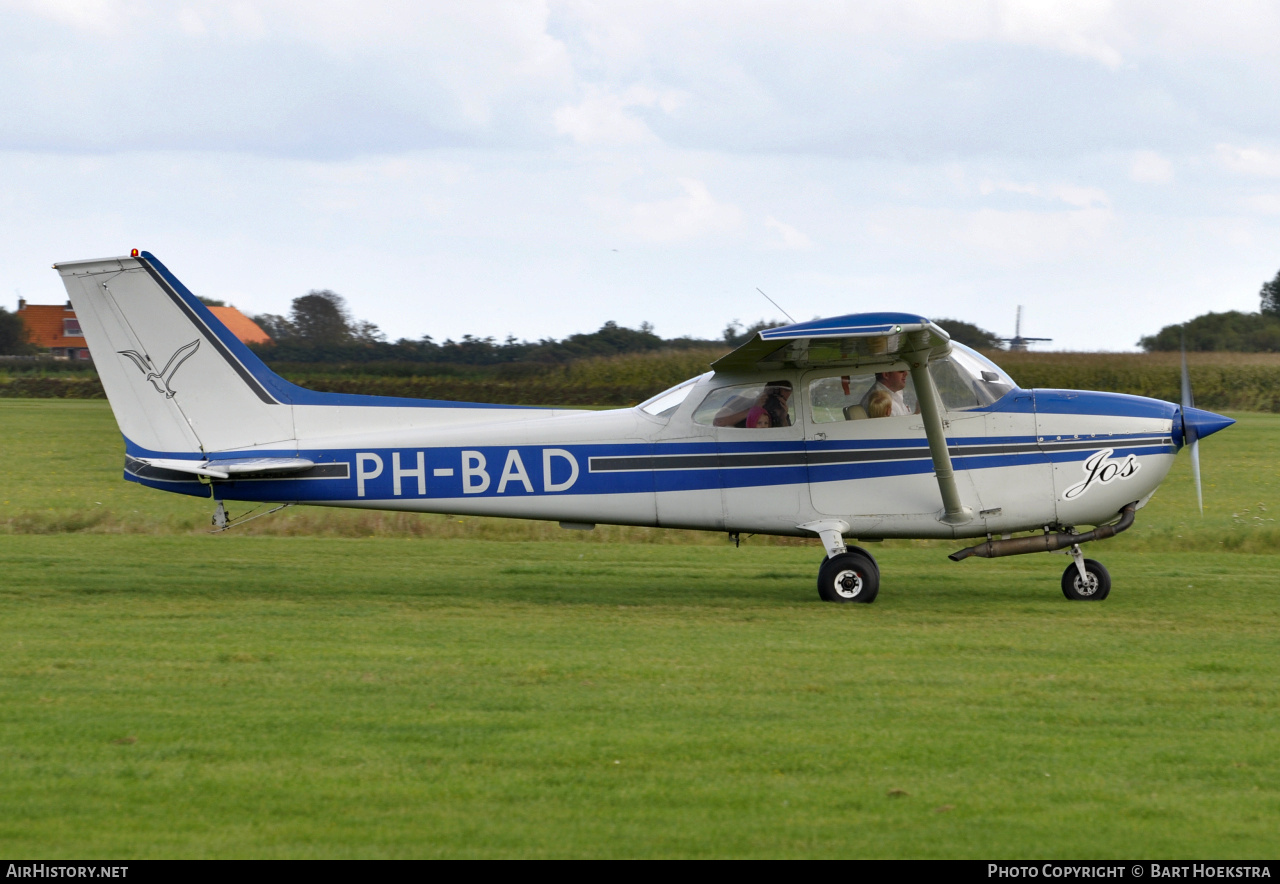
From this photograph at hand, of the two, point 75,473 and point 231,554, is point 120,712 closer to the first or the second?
point 231,554

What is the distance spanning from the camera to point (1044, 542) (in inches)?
428

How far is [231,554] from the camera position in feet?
46.6

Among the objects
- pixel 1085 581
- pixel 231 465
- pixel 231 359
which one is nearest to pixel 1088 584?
pixel 1085 581

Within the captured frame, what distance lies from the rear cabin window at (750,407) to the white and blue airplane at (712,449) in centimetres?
2

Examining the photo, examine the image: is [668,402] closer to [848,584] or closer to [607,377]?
[848,584]

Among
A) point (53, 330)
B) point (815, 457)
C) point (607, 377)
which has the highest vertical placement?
point (53, 330)

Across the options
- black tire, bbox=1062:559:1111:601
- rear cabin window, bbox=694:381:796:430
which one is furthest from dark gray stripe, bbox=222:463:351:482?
black tire, bbox=1062:559:1111:601

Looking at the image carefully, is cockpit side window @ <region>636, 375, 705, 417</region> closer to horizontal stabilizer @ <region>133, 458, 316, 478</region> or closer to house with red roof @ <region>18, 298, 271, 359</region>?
horizontal stabilizer @ <region>133, 458, 316, 478</region>

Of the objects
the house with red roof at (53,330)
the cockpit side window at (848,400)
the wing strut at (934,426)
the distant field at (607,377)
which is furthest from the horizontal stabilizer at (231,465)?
the house with red roof at (53,330)

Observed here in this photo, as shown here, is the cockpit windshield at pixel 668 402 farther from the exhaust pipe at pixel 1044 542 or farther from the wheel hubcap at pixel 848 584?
the exhaust pipe at pixel 1044 542

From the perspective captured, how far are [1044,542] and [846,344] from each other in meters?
Answer: 2.74

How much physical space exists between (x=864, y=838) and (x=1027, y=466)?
23.0 feet

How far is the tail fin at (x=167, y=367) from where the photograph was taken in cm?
1095
